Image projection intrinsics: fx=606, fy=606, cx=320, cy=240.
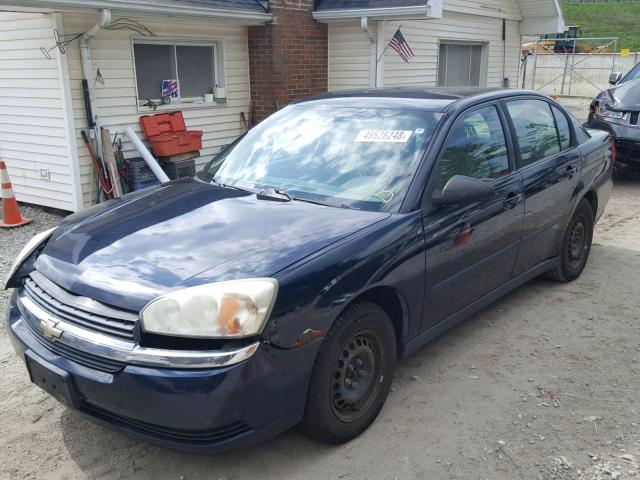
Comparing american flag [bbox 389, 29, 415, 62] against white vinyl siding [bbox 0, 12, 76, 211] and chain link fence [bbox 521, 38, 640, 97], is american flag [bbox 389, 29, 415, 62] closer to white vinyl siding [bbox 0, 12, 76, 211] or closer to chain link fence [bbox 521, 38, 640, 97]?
white vinyl siding [bbox 0, 12, 76, 211]

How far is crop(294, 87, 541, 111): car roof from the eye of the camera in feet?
12.4

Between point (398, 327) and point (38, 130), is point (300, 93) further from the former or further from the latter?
point (398, 327)

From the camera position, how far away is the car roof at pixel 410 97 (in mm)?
3793

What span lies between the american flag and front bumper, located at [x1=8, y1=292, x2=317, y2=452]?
852 cm

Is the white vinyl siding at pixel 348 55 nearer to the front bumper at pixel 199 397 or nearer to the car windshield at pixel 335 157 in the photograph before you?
the car windshield at pixel 335 157

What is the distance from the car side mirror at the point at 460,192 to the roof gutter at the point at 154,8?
4936 mm

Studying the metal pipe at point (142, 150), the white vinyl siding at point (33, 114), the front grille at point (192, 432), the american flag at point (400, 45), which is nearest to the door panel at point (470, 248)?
the front grille at point (192, 432)

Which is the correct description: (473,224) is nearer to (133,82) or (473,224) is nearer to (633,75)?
(133,82)

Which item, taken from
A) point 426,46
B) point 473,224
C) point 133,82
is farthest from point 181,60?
point 473,224

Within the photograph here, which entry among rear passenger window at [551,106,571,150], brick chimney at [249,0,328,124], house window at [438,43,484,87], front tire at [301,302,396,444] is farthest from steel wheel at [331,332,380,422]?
house window at [438,43,484,87]

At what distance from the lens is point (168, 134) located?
8.21 m

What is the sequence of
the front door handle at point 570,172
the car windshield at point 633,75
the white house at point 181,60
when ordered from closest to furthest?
the front door handle at point 570,172 → the white house at point 181,60 → the car windshield at point 633,75

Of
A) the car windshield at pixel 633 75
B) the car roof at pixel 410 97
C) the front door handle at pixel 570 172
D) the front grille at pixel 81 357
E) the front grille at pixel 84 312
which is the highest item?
the car windshield at pixel 633 75

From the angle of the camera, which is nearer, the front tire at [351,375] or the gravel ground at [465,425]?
the front tire at [351,375]
